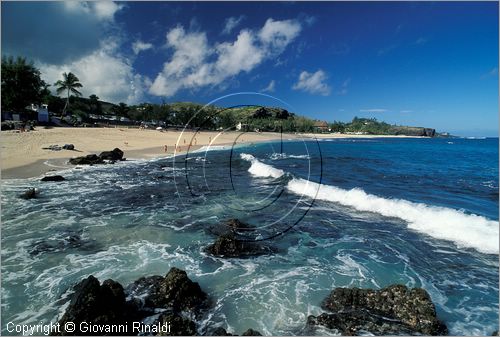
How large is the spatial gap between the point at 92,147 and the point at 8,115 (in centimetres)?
3024

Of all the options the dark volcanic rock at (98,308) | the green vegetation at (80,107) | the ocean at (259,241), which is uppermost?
the green vegetation at (80,107)

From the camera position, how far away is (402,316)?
24.9 feet

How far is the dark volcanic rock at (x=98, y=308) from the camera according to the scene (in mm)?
6699

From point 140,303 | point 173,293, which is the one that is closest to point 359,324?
point 173,293

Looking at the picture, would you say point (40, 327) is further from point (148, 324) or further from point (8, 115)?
point (8, 115)

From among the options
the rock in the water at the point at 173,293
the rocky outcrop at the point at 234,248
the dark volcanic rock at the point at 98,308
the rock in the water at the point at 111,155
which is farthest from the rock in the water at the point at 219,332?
the rock in the water at the point at 111,155

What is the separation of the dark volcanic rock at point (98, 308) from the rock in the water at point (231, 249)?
4.27 metres

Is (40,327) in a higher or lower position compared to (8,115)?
lower

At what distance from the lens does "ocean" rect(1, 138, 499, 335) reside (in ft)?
27.9

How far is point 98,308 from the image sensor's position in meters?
6.92

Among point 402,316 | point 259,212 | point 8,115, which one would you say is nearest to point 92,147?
point 8,115

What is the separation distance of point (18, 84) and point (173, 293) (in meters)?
75.0

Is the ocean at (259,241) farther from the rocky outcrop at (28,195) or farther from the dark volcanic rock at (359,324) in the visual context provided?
the dark volcanic rock at (359,324)

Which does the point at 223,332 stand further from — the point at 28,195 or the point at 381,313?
the point at 28,195
